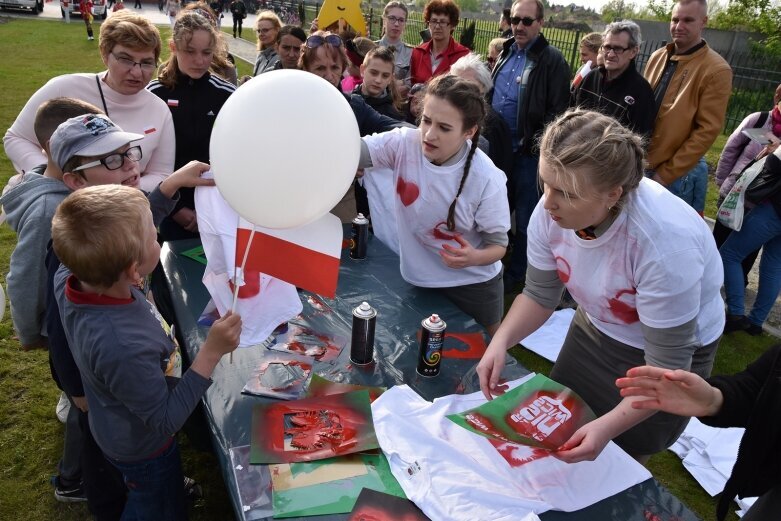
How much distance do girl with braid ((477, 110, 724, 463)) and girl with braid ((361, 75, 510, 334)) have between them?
478 millimetres

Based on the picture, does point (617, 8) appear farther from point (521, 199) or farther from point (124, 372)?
point (124, 372)

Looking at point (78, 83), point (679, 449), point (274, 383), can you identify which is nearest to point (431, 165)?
point (274, 383)

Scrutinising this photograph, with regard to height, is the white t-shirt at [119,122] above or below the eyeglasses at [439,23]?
below

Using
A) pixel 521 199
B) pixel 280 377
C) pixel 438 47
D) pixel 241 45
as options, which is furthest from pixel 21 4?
pixel 280 377

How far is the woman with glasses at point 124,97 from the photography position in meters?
2.45

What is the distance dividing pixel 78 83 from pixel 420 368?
2161 mm

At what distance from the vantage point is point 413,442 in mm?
1613

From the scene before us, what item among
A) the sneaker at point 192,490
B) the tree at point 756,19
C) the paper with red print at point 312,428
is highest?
the tree at point 756,19

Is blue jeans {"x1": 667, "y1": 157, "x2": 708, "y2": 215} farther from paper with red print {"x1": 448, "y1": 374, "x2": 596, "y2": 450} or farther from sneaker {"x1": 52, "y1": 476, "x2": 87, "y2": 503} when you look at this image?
sneaker {"x1": 52, "y1": 476, "x2": 87, "y2": 503}

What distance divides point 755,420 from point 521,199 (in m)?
3.22

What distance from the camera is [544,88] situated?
403 cm

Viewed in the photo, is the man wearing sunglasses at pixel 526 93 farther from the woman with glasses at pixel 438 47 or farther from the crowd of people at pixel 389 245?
the crowd of people at pixel 389 245

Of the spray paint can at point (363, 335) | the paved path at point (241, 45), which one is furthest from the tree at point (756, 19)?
the spray paint can at point (363, 335)

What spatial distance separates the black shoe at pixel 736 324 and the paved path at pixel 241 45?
24 cm
